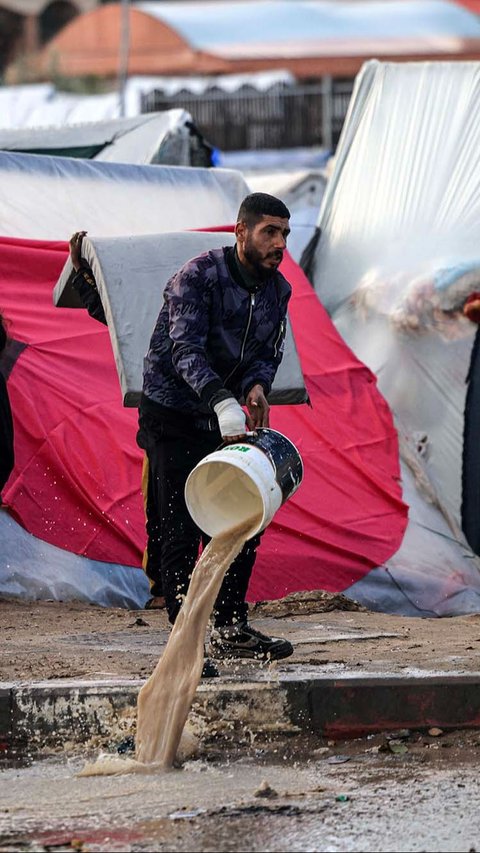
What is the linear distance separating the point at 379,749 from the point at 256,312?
5.12 ft

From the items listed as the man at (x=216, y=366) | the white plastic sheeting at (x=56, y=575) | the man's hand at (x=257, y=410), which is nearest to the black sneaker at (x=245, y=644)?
the man at (x=216, y=366)

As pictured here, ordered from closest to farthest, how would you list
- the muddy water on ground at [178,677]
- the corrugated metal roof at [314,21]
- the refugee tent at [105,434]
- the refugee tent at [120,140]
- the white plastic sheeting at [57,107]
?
the muddy water on ground at [178,677]
the refugee tent at [105,434]
the refugee tent at [120,140]
the white plastic sheeting at [57,107]
the corrugated metal roof at [314,21]

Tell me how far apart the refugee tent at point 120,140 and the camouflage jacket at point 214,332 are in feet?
17.1

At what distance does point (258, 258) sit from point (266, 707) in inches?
60.6

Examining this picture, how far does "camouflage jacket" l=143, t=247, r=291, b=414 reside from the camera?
5348 mm

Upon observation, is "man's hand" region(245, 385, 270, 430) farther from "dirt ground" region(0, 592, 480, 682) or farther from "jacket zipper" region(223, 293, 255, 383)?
"dirt ground" region(0, 592, 480, 682)

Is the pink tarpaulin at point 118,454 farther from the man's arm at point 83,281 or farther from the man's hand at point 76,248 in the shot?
the man's hand at point 76,248

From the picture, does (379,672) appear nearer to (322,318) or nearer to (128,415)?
(128,415)

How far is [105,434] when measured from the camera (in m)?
7.67

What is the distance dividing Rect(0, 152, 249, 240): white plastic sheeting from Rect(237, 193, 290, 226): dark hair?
3307mm

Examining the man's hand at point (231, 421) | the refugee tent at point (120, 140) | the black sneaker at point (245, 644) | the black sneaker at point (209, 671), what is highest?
the refugee tent at point (120, 140)

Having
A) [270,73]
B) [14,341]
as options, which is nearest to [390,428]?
[14,341]

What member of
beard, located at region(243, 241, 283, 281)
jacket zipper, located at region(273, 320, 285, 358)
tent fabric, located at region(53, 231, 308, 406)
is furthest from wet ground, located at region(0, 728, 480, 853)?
tent fabric, located at region(53, 231, 308, 406)

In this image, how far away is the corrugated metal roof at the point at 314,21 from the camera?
97.6ft
